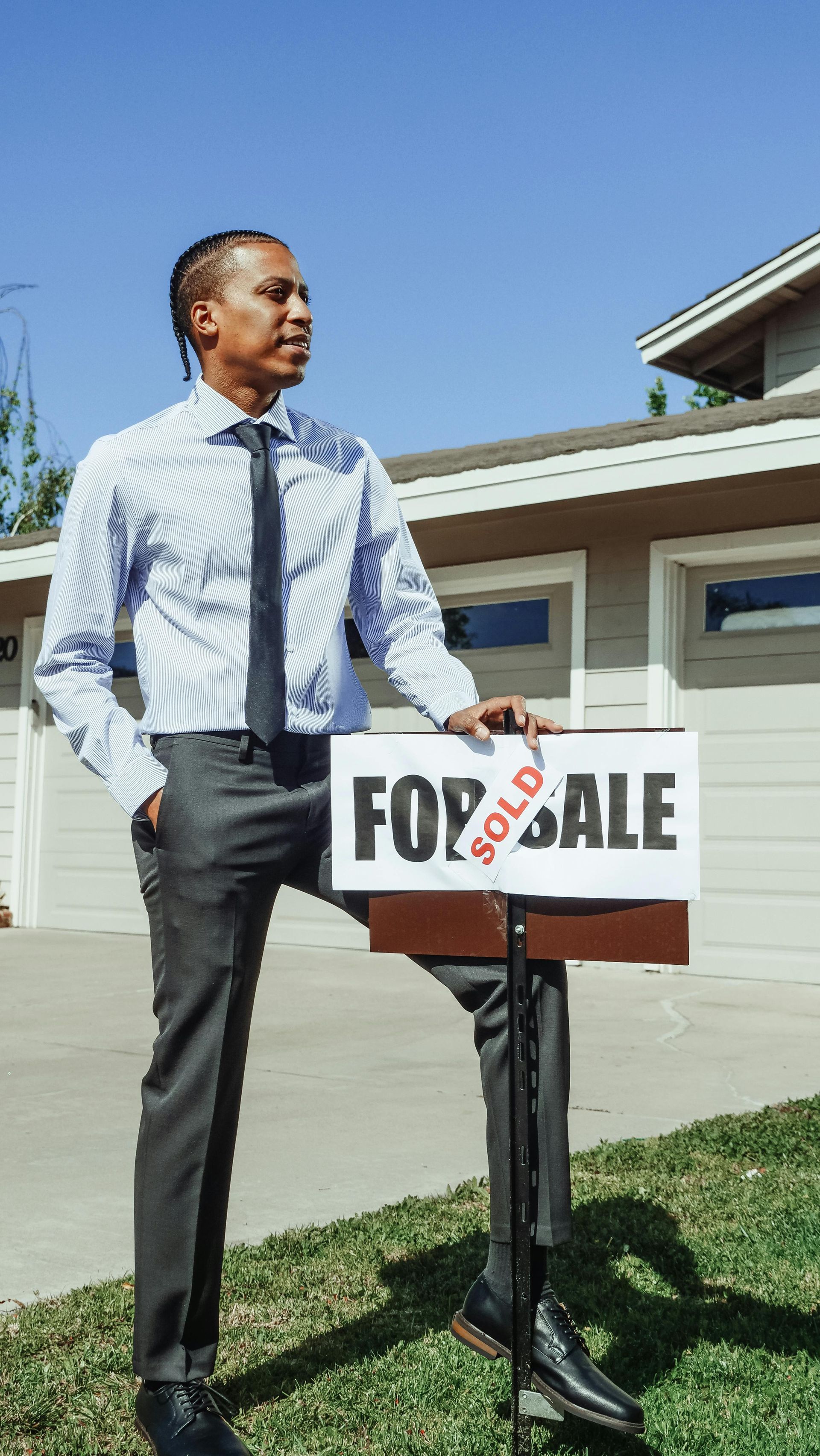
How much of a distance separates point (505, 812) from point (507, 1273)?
0.79 meters

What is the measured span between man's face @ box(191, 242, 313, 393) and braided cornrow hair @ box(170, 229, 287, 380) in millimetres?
22

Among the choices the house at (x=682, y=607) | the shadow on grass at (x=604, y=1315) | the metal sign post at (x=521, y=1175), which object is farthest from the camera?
the house at (x=682, y=607)

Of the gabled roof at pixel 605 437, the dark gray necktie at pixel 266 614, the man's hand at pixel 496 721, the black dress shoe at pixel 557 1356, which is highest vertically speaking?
the gabled roof at pixel 605 437

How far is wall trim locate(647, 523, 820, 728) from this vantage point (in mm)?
8016

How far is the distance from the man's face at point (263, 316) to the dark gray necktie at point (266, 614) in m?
0.17

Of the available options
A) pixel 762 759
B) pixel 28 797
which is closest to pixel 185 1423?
pixel 762 759

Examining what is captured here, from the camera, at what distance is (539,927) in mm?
2154

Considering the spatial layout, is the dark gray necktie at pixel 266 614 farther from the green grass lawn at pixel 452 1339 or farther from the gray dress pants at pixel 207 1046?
the green grass lawn at pixel 452 1339

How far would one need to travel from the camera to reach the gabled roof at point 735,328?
10.5m

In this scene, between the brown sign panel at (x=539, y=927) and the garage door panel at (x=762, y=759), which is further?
the garage door panel at (x=762, y=759)

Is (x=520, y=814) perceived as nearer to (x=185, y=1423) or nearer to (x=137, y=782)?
(x=137, y=782)

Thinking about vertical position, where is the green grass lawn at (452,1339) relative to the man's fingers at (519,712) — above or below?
below

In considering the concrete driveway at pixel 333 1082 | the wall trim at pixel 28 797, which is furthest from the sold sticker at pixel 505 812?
the wall trim at pixel 28 797

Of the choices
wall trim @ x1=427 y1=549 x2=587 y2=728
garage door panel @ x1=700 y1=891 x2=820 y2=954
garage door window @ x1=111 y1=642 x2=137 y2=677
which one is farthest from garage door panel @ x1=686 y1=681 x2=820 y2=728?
garage door window @ x1=111 y1=642 x2=137 y2=677
